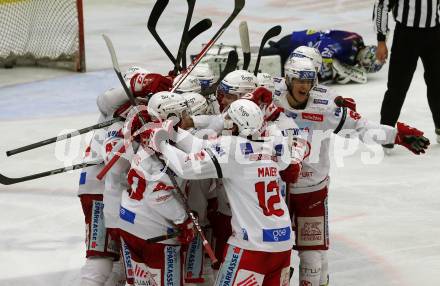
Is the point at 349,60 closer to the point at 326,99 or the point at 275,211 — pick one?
the point at 326,99

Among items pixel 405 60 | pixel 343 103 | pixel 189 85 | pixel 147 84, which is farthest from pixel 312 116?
pixel 405 60

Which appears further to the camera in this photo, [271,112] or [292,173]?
[271,112]

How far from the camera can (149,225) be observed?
15.4 ft

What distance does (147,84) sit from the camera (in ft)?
16.3

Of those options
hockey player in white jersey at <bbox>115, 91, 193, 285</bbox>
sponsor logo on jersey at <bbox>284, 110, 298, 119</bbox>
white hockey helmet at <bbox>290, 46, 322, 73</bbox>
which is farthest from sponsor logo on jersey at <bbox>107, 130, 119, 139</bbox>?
white hockey helmet at <bbox>290, 46, 322, 73</bbox>

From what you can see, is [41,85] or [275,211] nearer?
[275,211]

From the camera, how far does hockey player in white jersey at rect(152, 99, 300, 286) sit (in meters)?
4.48

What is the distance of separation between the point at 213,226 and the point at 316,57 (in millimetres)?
991

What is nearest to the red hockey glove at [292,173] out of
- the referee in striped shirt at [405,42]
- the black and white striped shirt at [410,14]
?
the referee in striped shirt at [405,42]

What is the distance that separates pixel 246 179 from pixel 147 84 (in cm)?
80

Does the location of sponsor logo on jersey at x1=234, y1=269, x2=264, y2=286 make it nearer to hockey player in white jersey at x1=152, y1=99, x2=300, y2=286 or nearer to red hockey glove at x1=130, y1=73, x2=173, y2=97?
hockey player in white jersey at x1=152, y1=99, x2=300, y2=286

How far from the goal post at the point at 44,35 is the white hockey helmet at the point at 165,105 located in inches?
243

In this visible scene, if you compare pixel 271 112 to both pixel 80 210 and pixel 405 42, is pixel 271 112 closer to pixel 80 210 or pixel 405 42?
pixel 80 210

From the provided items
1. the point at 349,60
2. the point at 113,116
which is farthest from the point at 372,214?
the point at 349,60
